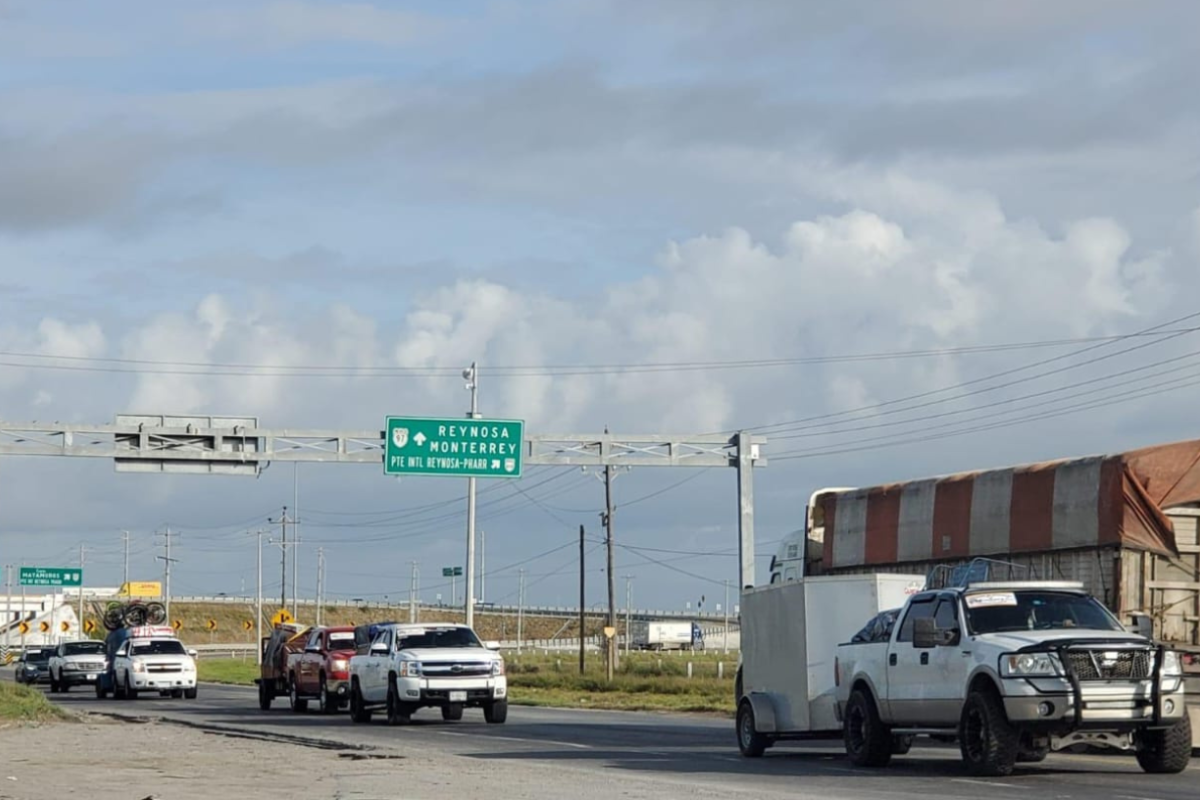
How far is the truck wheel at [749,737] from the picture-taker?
2362 cm

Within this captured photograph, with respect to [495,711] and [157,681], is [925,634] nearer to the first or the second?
[495,711]

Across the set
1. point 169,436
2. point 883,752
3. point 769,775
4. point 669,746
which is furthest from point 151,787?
point 169,436

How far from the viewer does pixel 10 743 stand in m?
25.6

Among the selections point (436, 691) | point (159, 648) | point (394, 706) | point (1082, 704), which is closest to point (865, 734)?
point (1082, 704)

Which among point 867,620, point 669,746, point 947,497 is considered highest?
point 947,497

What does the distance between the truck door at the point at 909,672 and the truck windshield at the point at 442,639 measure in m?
14.8

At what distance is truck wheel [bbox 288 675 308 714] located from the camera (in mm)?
40906

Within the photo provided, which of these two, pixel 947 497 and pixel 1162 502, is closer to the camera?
pixel 1162 502

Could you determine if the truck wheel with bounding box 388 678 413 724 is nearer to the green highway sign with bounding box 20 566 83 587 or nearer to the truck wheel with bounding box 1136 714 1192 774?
the truck wheel with bounding box 1136 714 1192 774

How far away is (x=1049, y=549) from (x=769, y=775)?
5068 mm

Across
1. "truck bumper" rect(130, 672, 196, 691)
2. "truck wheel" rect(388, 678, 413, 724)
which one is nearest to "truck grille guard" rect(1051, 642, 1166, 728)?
"truck wheel" rect(388, 678, 413, 724)

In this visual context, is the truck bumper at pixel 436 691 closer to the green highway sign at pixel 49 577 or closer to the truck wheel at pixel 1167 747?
the truck wheel at pixel 1167 747

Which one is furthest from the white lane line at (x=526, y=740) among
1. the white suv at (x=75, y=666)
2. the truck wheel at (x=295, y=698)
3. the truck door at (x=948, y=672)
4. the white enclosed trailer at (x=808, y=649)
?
the white suv at (x=75, y=666)

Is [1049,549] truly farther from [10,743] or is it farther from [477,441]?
[477,441]
